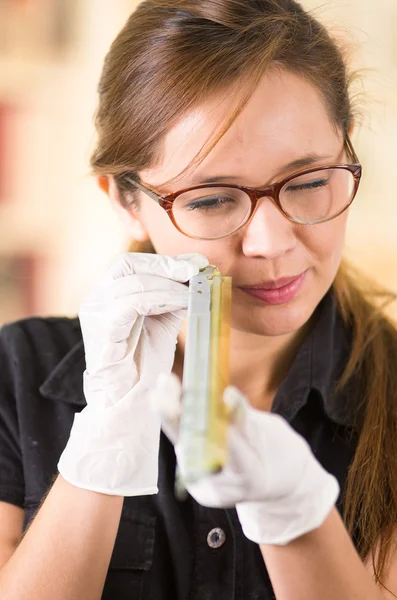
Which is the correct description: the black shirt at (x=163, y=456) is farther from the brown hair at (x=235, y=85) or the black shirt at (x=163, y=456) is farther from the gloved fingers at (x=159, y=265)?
the gloved fingers at (x=159, y=265)

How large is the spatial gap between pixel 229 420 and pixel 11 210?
2.23 meters

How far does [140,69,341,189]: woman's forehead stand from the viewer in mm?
1169

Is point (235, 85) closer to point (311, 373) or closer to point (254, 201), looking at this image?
point (254, 201)

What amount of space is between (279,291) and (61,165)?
1.87 meters

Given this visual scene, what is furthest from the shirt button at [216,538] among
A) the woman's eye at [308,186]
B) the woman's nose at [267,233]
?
the woman's eye at [308,186]

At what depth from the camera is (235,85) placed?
1.19 m

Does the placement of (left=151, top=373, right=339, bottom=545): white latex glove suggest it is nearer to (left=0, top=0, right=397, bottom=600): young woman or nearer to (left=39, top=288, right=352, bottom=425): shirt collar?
(left=0, top=0, right=397, bottom=600): young woman

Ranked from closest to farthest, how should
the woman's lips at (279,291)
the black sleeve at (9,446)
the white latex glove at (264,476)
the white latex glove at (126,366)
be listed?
the white latex glove at (264,476)
the white latex glove at (126,366)
the woman's lips at (279,291)
the black sleeve at (9,446)

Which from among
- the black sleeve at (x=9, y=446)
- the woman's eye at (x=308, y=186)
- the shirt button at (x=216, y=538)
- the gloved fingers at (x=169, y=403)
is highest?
the woman's eye at (x=308, y=186)

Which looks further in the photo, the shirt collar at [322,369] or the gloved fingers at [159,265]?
the shirt collar at [322,369]

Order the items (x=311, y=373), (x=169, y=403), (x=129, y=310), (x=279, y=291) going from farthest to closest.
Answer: (x=311, y=373), (x=279, y=291), (x=129, y=310), (x=169, y=403)

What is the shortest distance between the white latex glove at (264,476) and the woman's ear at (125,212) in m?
0.61

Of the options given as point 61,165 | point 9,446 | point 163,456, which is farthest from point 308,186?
point 61,165

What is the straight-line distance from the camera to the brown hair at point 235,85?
3.97ft
